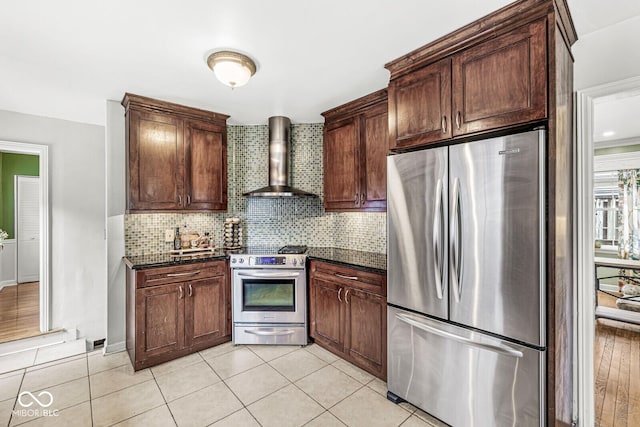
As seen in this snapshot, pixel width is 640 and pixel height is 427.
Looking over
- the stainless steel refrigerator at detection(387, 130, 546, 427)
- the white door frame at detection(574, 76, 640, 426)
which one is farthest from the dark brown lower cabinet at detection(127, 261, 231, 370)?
the white door frame at detection(574, 76, 640, 426)

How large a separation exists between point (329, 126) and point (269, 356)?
252 cm

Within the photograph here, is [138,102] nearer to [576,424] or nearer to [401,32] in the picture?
[401,32]

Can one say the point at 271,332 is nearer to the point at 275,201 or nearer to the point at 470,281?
the point at 275,201

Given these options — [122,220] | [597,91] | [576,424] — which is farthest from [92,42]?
[576,424]

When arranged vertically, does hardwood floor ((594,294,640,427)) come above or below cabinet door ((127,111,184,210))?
below

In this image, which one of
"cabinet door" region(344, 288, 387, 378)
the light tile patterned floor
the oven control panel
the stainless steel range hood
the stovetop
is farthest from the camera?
the stainless steel range hood

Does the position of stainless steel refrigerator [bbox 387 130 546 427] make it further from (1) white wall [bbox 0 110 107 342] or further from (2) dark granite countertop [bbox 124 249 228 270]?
(1) white wall [bbox 0 110 107 342]

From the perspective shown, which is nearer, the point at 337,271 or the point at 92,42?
the point at 92,42

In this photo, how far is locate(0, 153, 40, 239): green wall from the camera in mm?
5391

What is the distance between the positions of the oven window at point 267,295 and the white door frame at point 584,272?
2264 millimetres

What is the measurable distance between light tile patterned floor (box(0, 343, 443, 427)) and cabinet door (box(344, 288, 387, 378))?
0.50 ft

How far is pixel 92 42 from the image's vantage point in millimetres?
1961

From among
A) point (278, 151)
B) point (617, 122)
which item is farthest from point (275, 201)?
point (617, 122)

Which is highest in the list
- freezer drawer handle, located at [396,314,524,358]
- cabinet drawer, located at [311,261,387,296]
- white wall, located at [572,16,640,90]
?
white wall, located at [572,16,640,90]
